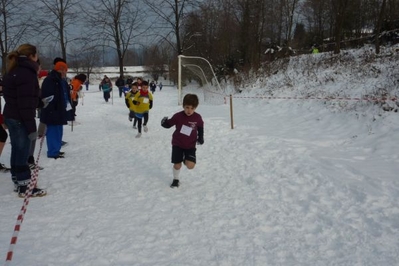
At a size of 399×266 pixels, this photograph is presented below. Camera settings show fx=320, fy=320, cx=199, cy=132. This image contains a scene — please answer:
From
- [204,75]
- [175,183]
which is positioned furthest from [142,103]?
[204,75]

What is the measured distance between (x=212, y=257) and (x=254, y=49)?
917 inches

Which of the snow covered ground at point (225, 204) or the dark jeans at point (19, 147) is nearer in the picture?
the snow covered ground at point (225, 204)

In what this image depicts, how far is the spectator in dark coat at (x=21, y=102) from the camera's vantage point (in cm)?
422

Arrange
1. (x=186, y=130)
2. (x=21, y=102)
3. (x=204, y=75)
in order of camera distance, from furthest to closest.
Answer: (x=204, y=75) < (x=186, y=130) < (x=21, y=102)

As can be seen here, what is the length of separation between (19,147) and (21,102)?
2.16 feet

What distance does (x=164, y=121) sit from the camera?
521 cm

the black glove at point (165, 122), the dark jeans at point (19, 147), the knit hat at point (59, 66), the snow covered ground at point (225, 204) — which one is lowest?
the snow covered ground at point (225, 204)

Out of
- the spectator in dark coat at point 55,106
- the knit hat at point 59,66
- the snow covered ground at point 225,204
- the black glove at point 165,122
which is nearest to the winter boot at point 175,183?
the snow covered ground at point 225,204

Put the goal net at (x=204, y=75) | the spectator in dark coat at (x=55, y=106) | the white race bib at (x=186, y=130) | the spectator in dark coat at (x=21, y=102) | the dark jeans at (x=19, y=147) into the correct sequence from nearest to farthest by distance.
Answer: the spectator in dark coat at (x=21, y=102), the dark jeans at (x=19, y=147), the white race bib at (x=186, y=130), the spectator in dark coat at (x=55, y=106), the goal net at (x=204, y=75)

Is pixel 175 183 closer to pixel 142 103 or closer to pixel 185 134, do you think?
pixel 185 134

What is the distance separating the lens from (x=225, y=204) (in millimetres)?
4562

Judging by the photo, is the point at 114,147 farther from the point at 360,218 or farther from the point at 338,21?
the point at 338,21

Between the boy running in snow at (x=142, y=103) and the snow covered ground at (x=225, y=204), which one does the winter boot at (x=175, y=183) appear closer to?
the snow covered ground at (x=225, y=204)

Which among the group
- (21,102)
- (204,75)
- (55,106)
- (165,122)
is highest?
(204,75)
